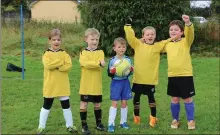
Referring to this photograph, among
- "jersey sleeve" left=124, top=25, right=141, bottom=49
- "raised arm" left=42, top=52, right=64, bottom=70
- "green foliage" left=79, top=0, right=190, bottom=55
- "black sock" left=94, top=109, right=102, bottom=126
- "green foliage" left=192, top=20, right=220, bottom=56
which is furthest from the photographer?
"green foliage" left=192, top=20, right=220, bottom=56

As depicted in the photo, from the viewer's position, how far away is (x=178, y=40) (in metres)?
6.35

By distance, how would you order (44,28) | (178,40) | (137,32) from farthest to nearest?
(44,28) < (137,32) < (178,40)

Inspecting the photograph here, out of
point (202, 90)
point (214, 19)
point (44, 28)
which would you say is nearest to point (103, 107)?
point (202, 90)

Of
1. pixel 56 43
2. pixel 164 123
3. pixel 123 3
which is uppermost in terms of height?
pixel 123 3

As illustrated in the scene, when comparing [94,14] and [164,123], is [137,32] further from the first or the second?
[164,123]

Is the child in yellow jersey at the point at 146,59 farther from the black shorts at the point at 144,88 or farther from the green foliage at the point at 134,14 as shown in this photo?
the green foliage at the point at 134,14

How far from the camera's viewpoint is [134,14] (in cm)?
1527

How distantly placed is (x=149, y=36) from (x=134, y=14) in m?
9.05

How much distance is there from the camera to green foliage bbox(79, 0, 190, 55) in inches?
599

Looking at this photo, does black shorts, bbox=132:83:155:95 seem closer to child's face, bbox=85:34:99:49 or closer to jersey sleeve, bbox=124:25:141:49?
jersey sleeve, bbox=124:25:141:49

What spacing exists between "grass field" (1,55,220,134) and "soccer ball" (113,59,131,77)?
921 mm

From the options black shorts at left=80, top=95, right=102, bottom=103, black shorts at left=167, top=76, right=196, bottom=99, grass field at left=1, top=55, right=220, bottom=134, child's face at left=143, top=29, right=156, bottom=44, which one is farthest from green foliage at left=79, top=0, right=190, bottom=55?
black shorts at left=80, top=95, right=102, bottom=103

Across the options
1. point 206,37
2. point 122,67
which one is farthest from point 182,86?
point 206,37

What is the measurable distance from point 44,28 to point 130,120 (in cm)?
1567
